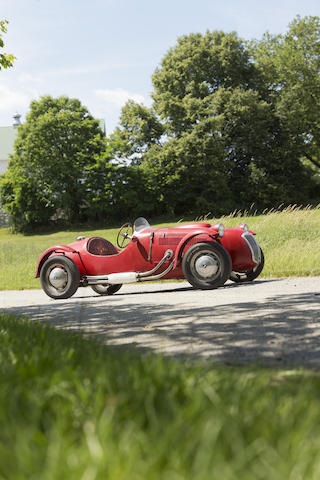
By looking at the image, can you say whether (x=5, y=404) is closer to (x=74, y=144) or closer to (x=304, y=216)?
(x=304, y=216)

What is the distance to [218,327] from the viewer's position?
15.2 feet

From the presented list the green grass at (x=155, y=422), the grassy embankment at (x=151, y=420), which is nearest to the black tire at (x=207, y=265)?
the grassy embankment at (x=151, y=420)

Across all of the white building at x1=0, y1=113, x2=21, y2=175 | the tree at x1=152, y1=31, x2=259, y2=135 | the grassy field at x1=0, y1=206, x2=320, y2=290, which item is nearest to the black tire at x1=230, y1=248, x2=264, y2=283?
the grassy field at x1=0, y1=206, x2=320, y2=290

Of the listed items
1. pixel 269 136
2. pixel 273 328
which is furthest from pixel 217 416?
pixel 269 136

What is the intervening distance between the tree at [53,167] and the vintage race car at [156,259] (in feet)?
115

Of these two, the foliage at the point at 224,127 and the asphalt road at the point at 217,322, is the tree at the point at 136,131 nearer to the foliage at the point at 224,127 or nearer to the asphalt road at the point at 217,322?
the foliage at the point at 224,127

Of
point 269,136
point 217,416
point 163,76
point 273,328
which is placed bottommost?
point 273,328

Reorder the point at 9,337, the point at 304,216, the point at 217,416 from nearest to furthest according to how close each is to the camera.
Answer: the point at 217,416, the point at 9,337, the point at 304,216

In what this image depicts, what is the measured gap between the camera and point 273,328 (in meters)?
4.45

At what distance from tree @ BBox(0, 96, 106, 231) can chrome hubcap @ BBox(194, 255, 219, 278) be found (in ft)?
119

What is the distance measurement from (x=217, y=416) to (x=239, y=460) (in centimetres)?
36

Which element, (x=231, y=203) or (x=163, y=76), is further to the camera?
(x=163, y=76)

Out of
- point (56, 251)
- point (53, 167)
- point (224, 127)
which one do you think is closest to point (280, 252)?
point (56, 251)

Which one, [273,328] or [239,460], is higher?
[239,460]
